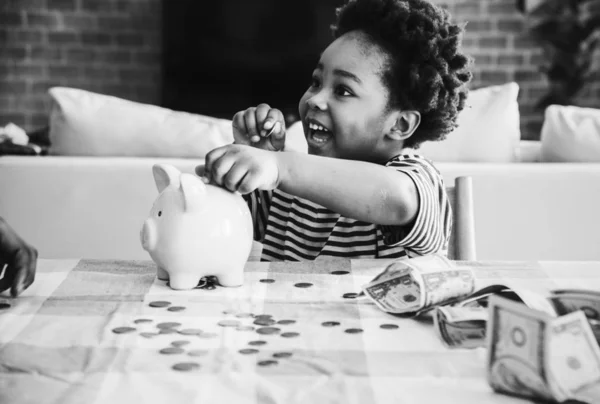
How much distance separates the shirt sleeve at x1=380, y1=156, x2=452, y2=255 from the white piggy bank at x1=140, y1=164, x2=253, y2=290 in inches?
10.8

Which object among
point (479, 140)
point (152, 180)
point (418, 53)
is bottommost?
point (152, 180)

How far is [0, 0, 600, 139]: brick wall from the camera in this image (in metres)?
4.82

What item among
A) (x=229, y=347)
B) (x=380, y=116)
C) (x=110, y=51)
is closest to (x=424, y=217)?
(x=380, y=116)

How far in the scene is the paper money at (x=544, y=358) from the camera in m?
0.56

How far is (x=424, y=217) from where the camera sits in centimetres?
106

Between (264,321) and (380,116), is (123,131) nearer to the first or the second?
(380,116)

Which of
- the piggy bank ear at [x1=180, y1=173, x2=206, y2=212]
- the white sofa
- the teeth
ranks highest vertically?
the teeth

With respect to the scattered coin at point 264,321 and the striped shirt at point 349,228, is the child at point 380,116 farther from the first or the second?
the scattered coin at point 264,321

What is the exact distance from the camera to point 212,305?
2.67ft

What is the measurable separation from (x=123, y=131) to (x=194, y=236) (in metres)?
1.36

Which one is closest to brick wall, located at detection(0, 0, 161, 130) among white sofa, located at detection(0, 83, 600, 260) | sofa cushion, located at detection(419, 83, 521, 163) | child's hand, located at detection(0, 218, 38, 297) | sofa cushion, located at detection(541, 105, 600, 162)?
white sofa, located at detection(0, 83, 600, 260)

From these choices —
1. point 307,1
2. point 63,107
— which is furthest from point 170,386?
point 307,1

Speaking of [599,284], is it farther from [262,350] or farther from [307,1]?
[307,1]

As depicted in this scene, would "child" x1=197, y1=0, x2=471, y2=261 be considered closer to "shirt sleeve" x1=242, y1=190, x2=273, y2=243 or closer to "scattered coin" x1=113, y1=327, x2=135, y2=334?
"shirt sleeve" x1=242, y1=190, x2=273, y2=243
